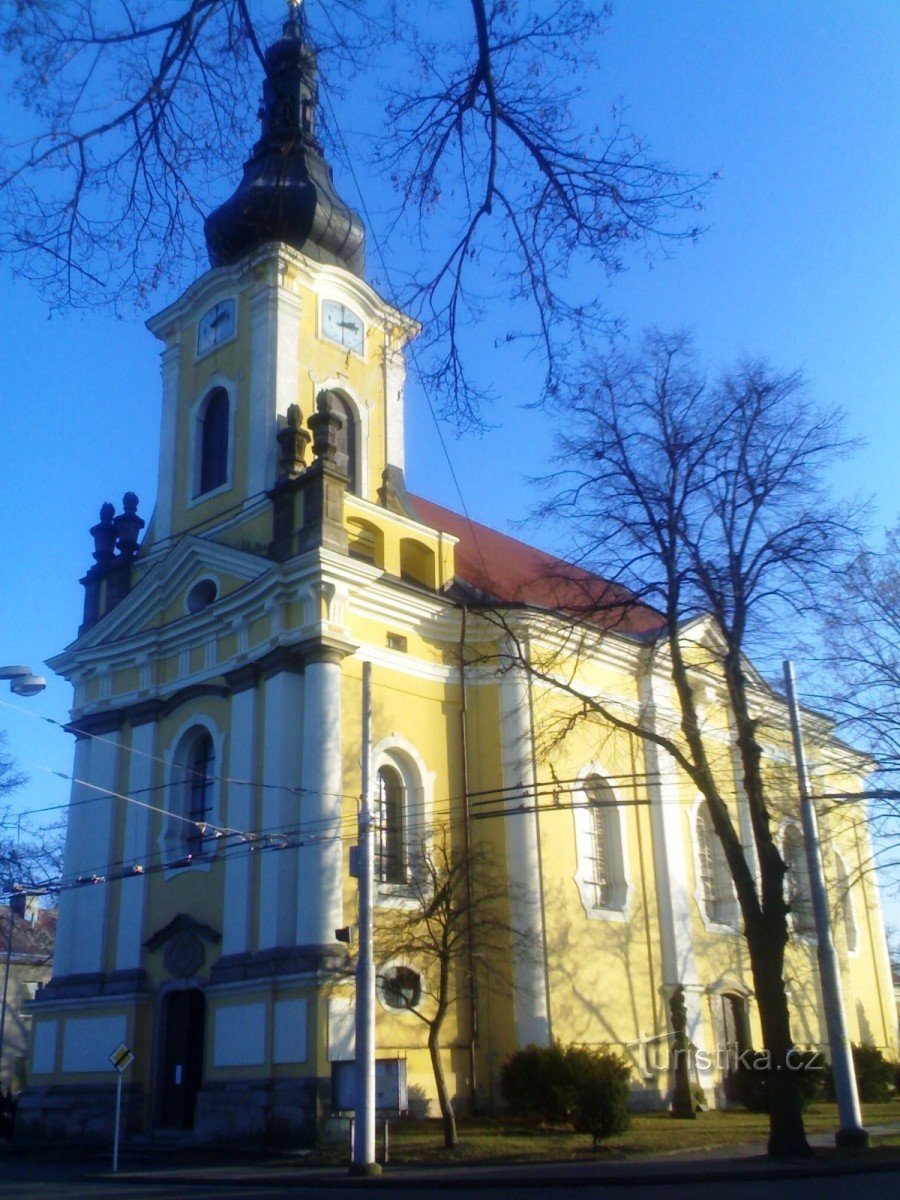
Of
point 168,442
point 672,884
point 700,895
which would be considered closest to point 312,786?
point 672,884

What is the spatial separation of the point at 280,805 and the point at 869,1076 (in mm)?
17669

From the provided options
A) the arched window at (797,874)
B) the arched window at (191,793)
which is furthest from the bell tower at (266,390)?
the arched window at (797,874)

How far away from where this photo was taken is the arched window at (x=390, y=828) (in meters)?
26.2

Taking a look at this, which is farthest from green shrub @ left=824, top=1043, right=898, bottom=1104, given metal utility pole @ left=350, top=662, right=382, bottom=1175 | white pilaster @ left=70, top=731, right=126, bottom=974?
white pilaster @ left=70, top=731, right=126, bottom=974

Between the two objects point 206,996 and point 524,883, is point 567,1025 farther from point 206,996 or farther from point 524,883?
point 206,996

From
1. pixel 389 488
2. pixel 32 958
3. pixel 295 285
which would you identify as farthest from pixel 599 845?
pixel 32 958

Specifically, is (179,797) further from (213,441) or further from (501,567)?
(501,567)

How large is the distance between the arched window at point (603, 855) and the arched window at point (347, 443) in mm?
9414

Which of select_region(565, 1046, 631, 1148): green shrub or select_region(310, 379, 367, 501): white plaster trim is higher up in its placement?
select_region(310, 379, 367, 501): white plaster trim

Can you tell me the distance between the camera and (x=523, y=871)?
2709 centimetres

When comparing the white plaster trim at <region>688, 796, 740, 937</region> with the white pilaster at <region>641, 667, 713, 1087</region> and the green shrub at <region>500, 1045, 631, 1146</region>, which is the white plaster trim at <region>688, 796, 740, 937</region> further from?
the green shrub at <region>500, 1045, 631, 1146</region>

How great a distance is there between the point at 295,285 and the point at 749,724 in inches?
680

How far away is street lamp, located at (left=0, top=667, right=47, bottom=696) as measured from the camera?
16.2m

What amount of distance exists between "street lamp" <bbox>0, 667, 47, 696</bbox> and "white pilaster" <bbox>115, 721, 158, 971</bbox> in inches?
516
